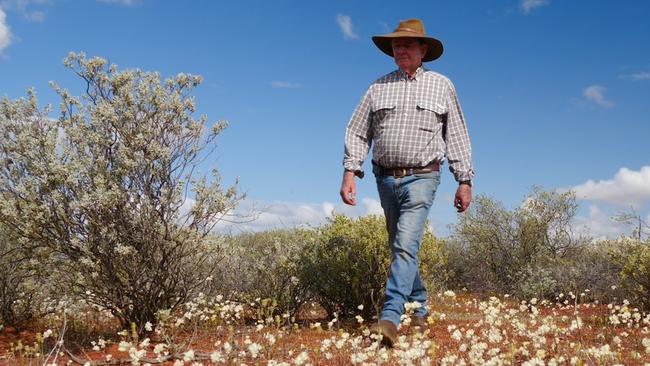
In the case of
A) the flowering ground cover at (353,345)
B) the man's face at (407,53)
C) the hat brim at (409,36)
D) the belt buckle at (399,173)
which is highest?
the hat brim at (409,36)

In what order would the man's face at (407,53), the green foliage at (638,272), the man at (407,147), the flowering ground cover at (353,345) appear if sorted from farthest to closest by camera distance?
the green foliage at (638,272) → the man's face at (407,53) → the man at (407,147) → the flowering ground cover at (353,345)

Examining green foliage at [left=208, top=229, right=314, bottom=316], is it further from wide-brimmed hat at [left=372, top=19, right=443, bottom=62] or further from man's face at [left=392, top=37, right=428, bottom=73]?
man's face at [left=392, top=37, right=428, bottom=73]

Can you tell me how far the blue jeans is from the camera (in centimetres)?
595

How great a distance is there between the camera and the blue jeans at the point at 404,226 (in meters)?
5.95

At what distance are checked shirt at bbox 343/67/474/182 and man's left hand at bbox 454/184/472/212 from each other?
3.7 inches

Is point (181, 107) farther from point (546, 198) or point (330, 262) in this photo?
point (546, 198)

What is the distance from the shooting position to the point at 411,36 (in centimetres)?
647

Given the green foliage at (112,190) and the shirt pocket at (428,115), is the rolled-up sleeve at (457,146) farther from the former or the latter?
the green foliage at (112,190)

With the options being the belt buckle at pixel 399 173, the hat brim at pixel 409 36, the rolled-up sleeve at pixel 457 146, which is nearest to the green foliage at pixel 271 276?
the belt buckle at pixel 399 173

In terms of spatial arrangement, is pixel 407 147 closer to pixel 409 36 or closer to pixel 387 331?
pixel 409 36

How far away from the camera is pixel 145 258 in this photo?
6.91 m

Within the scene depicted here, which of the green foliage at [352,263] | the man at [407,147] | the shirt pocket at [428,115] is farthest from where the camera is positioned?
the green foliage at [352,263]

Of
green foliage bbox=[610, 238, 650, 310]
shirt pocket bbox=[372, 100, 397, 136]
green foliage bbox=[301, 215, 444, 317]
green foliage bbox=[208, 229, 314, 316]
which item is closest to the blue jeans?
shirt pocket bbox=[372, 100, 397, 136]

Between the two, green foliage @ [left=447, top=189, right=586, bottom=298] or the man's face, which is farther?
green foliage @ [left=447, top=189, right=586, bottom=298]
